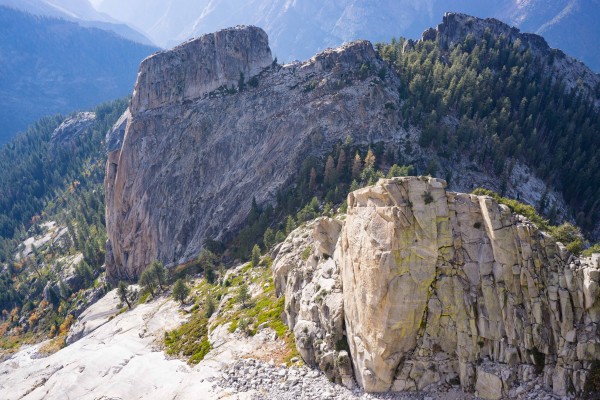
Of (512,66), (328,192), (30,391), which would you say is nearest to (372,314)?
(328,192)

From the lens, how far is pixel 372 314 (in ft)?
140

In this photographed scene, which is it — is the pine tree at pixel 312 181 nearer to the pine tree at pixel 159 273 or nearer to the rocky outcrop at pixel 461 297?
the pine tree at pixel 159 273

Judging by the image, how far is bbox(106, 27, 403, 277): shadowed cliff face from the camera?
422 feet

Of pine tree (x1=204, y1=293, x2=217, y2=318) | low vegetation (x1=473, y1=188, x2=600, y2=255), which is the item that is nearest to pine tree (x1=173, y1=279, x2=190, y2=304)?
pine tree (x1=204, y1=293, x2=217, y2=318)

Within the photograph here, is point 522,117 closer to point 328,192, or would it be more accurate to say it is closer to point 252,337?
point 328,192

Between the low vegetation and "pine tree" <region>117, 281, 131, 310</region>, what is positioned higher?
the low vegetation

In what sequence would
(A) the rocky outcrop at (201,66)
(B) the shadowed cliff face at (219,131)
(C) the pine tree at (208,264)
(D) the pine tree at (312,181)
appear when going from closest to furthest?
(C) the pine tree at (208,264) → (D) the pine tree at (312,181) → (B) the shadowed cliff face at (219,131) → (A) the rocky outcrop at (201,66)

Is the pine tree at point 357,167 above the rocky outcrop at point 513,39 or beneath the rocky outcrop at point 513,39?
beneath

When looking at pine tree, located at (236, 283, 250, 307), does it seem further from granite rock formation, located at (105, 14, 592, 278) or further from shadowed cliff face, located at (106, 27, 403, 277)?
shadowed cliff face, located at (106, 27, 403, 277)

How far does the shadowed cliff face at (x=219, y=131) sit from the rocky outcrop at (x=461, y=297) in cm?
8189

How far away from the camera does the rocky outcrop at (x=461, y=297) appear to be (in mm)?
36219

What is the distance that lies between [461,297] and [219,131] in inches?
4825

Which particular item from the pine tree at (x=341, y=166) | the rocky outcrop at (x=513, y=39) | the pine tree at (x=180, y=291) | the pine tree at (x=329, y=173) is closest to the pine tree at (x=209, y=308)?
the pine tree at (x=180, y=291)

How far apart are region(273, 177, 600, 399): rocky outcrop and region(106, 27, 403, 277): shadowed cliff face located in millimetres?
81894
